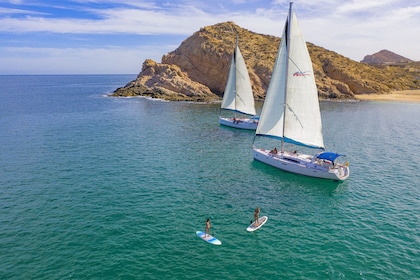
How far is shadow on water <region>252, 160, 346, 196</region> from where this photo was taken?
123 feet

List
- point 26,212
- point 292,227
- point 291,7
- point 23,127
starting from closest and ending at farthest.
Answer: point 292,227 < point 26,212 < point 291,7 < point 23,127

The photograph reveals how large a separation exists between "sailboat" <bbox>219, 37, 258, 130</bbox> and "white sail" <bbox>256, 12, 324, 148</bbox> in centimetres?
2443

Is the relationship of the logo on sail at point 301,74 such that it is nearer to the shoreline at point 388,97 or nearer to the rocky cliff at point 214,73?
the rocky cliff at point 214,73

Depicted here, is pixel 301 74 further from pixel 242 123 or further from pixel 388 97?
pixel 388 97

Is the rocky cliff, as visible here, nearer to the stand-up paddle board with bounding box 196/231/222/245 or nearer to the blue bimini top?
the blue bimini top

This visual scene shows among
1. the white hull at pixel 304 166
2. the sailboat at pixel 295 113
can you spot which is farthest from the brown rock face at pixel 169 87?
the white hull at pixel 304 166

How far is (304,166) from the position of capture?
40.9 metres

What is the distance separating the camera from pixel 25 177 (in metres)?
39.2

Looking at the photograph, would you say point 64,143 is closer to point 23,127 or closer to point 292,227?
point 23,127

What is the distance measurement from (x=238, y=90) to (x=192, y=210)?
4697 cm

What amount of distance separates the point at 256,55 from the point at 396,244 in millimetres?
115946

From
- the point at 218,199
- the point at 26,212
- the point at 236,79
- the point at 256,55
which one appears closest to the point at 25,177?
the point at 26,212

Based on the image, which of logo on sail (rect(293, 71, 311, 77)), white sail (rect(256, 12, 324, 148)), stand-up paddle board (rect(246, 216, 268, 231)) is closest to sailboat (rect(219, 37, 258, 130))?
white sail (rect(256, 12, 324, 148))

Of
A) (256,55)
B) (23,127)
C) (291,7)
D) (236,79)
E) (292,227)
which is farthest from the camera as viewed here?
(256,55)
